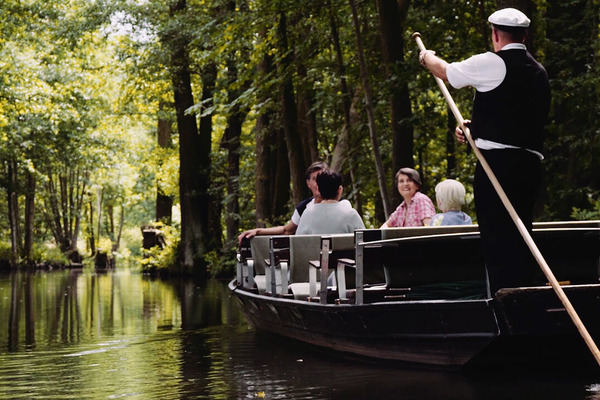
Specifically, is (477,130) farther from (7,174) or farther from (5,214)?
(5,214)

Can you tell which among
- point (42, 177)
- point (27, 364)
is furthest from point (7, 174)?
point (27, 364)

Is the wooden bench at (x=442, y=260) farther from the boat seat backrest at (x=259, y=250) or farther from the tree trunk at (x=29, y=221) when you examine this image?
the tree trunk at (x=29, y=221)

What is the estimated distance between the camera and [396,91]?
14930 millimetres

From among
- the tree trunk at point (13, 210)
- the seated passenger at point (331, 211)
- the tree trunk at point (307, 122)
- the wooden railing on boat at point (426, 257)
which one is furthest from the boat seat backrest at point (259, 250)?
the tree trunk at point (13, 210)

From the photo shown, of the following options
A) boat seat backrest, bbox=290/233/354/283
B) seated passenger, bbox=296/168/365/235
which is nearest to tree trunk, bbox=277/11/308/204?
boat seat backrest, bbox=290/233/354/283

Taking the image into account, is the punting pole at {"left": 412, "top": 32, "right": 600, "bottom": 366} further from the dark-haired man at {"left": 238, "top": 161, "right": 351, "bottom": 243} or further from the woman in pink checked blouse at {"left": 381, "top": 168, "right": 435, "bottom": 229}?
the dark-haired man at {"left": 238, "top": 161, "right": 351, "bottom": 243}

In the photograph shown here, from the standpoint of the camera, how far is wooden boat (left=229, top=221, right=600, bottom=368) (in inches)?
250

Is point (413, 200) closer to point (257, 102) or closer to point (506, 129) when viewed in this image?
point (506, 129)

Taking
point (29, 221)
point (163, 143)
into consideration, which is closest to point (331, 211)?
point (163, 143)

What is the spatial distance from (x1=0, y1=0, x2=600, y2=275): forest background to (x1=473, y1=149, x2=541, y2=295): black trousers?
5.02 metres

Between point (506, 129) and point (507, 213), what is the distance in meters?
0.54

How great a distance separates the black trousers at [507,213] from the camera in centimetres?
642

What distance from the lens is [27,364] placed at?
876 centimetres

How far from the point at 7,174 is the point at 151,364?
33.3 metres
